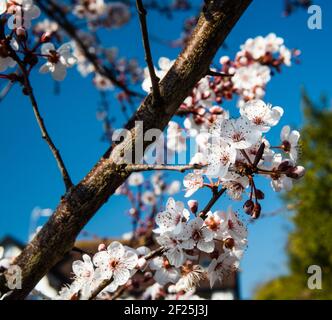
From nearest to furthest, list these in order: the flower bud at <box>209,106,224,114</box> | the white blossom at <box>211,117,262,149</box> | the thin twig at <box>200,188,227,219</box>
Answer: the white blossom at <box>211,117,262,149</box>
the thin twig at <box>200,188,227,219</box>
the flower bud at <box>209,106,224,114</box>

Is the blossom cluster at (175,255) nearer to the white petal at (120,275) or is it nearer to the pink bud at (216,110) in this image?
the white petal at (120,275)

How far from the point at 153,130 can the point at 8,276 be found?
556 mm

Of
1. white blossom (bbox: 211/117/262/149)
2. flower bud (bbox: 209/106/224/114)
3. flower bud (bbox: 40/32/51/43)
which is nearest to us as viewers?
white blossom (bbox: 211/117/262/149)

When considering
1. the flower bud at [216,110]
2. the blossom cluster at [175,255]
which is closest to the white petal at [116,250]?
the blossom cluster at [175,255]

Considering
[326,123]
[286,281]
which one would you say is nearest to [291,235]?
[286,281]

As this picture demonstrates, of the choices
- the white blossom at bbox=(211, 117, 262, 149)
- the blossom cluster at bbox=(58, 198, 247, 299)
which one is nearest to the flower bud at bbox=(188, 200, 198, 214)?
the blossom cluster at bbox=(58, 198, 247, 299)

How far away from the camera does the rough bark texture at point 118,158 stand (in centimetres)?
117

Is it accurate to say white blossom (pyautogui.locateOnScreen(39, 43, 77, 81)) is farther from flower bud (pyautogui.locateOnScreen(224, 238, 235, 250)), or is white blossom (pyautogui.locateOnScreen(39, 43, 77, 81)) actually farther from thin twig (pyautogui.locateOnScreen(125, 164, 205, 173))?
flower bud (pyautogui.locateOnScreen(224, 238, 235, 250))

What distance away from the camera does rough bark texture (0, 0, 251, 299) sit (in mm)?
1172

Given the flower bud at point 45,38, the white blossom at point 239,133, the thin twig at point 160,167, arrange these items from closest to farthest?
the thin twig at point 160,167 < the white blossom at point 239,133 < the flower bud at point 45,38

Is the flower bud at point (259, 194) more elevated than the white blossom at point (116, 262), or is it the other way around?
the flower bud at point (259, 194)

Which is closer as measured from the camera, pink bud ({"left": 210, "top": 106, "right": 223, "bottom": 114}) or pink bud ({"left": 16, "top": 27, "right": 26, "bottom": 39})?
pink bud ({"left": 16, "top": 27, "right": 26, "bottom": 39})

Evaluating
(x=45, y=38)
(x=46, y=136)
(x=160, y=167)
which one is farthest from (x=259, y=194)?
(x=45, y=38)
